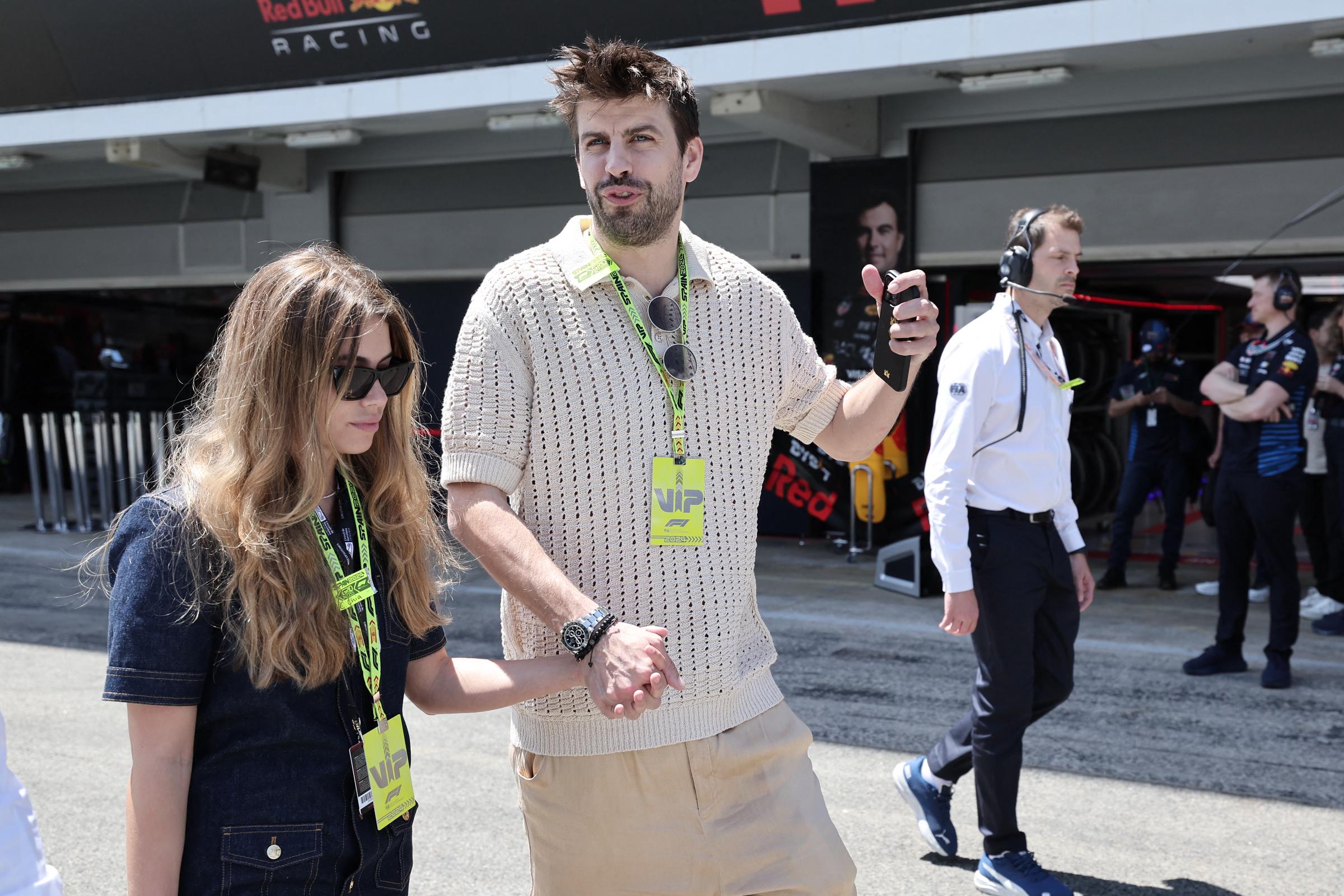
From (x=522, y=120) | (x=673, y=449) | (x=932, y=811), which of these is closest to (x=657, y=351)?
(x=673, y=449)

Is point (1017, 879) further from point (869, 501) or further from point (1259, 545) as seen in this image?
point (869, 501)

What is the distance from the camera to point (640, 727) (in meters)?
2.32

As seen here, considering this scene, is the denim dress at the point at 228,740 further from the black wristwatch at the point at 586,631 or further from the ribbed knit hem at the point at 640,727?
the ribbed knit hem at the point at 640,727

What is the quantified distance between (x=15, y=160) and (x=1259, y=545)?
12.5 metres

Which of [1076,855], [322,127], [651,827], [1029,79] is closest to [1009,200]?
[1029,79]

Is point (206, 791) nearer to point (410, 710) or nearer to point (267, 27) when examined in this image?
point (410, 710)

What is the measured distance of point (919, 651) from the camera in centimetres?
733

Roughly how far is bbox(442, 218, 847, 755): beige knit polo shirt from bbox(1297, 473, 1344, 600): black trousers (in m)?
6.77

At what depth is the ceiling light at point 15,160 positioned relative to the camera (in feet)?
42.8

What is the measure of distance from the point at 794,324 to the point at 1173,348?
8.26m

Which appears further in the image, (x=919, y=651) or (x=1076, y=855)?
(x=919, y=651)

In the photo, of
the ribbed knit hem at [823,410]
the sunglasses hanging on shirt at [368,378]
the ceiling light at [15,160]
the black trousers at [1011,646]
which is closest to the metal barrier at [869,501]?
the black trousers at [1011,646]

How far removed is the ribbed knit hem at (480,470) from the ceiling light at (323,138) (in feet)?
32.9

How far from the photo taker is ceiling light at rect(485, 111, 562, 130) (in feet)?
35.0
